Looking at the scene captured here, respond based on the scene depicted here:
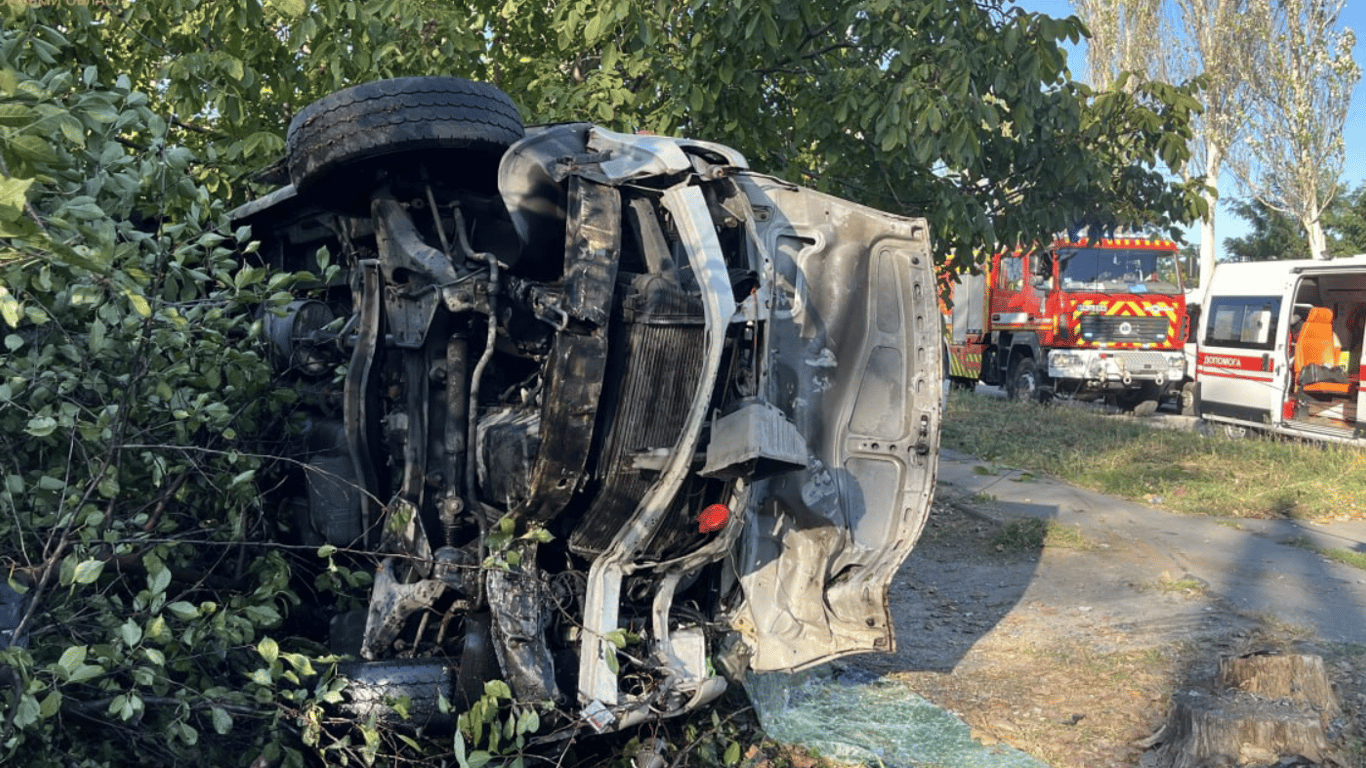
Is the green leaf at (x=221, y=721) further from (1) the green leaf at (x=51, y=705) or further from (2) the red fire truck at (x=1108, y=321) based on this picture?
(2) the red fire truck at (x=1108, y=321)

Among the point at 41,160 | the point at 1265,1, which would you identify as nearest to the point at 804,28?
the point at 41,160

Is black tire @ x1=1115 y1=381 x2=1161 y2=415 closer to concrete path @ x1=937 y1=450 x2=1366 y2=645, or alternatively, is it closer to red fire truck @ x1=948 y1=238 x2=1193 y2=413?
red fire truck @ x1=948 y1=238 x2=1193 y2=413

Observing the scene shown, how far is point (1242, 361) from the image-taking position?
1387 centimetres

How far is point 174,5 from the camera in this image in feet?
18.7

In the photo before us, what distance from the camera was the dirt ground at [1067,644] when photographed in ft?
16.3

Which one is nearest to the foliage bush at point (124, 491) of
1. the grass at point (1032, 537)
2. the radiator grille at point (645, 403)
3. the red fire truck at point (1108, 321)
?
the radiator grille at point (645, 403)

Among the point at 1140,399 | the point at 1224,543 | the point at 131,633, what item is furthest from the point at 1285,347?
the point at 131,633

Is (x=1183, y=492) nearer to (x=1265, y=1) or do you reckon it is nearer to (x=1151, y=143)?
(x=1151, y=143)

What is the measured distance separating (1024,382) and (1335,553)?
11.1m

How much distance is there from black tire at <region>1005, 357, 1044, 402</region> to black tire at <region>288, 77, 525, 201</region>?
49.7ft

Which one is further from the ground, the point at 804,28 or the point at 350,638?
the point at 804,28

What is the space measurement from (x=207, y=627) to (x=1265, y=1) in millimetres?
31127

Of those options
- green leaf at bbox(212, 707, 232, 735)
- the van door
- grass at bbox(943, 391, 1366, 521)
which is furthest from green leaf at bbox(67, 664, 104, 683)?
the van door

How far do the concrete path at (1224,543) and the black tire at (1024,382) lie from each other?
7.52 metres
